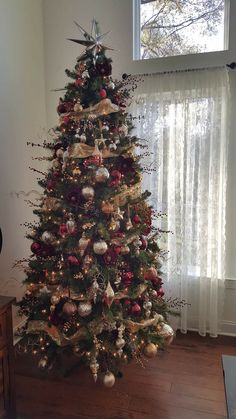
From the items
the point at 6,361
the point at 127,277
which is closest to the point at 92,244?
the point at 127,277

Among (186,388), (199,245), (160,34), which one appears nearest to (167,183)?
(199,245)

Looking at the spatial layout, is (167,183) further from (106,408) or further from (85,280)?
(106,408)

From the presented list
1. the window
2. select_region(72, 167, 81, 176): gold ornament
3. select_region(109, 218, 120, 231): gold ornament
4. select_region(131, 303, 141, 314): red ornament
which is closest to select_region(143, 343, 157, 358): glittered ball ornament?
select_region(131, 303, 141, 314): red ornament

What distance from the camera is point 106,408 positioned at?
1.86m

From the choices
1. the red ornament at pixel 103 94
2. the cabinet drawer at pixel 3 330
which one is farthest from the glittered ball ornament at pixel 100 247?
the red ornament at pixel 103 94

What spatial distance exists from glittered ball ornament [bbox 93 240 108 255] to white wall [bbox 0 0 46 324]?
974 millimetres

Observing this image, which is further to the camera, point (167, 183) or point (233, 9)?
point (167, 183)

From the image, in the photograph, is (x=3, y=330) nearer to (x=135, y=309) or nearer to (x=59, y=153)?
(x=135, y=309)

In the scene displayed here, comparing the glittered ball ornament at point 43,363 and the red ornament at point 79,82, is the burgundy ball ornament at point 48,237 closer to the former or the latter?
the glittered ball ornament at point 43,363

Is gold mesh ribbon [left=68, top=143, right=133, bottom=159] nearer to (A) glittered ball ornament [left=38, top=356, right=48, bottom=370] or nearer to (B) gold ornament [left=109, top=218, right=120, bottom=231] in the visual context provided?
(B) gold ornament [left=109, top=218, right=120, bottom=231]

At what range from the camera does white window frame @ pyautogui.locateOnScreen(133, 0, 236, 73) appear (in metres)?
2.41

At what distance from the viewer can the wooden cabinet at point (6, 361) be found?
158cm

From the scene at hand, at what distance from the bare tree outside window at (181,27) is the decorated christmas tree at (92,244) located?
0.94 meters

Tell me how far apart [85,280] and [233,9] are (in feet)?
7.61
